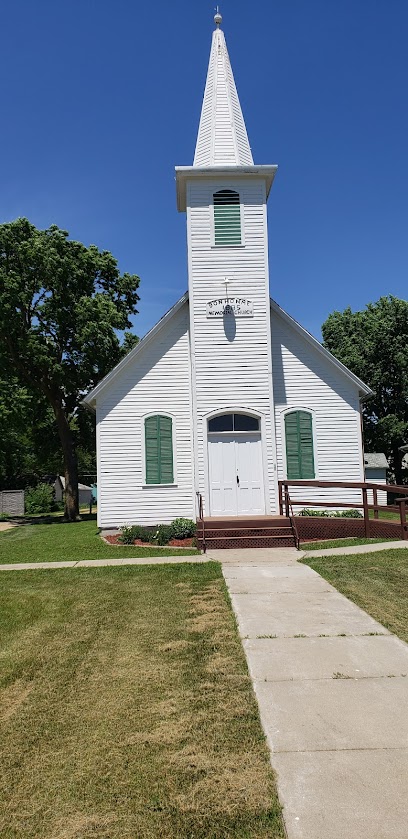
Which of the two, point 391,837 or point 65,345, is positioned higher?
point 65,345

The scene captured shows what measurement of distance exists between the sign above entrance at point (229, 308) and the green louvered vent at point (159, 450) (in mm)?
3134

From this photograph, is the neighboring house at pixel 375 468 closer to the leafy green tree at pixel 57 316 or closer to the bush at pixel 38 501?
the leafy green tree at pixel 57 316

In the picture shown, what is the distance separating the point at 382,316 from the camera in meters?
34.0

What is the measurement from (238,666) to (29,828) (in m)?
2.43

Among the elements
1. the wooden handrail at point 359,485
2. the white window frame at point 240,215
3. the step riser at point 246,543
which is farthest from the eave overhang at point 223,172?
the step riser at point 246,543

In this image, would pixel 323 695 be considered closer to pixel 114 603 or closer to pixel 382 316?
pixel 114 603

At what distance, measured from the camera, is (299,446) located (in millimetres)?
15336

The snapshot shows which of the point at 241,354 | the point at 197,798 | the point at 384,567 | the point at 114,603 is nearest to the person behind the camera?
the point at 197,798

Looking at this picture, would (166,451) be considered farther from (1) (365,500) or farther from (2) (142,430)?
(1) (365,500)

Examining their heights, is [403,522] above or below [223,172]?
below

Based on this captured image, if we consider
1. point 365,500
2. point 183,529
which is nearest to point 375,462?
point 365,500

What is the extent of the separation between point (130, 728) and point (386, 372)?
104ft

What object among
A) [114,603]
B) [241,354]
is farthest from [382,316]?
[114,603]

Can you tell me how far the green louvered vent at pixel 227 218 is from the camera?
1535cm
